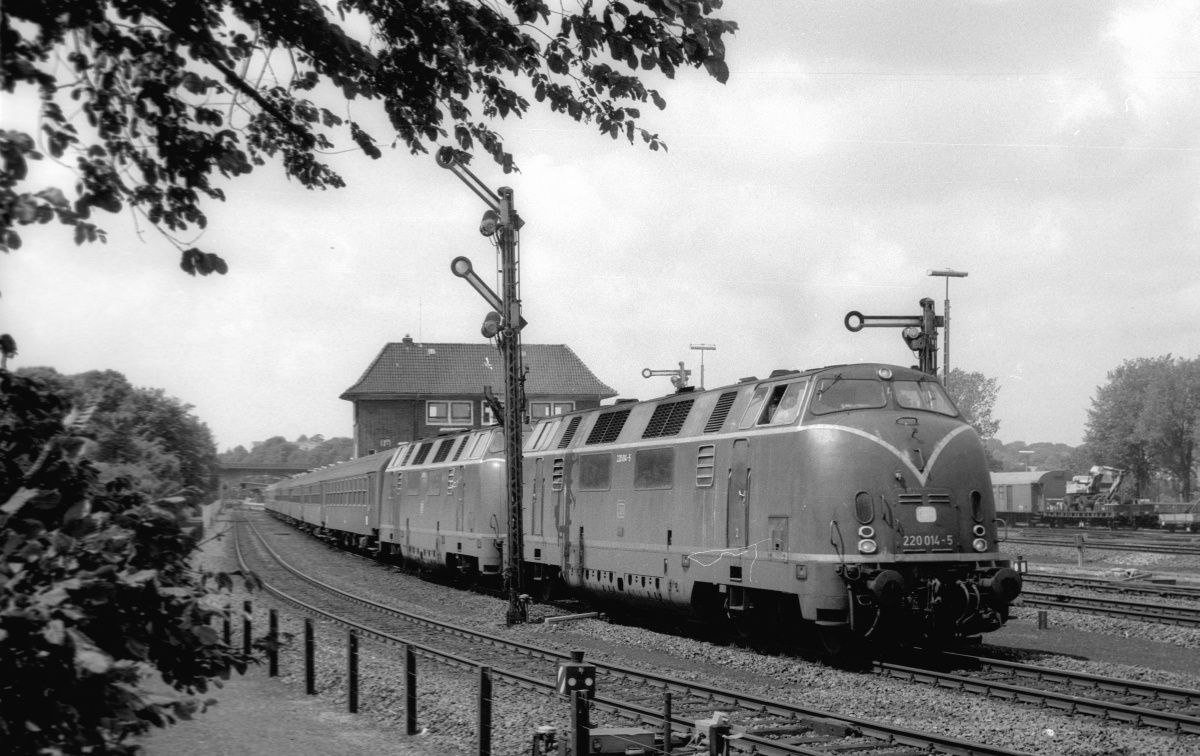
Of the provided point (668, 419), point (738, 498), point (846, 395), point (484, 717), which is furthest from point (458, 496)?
point (484, 717)

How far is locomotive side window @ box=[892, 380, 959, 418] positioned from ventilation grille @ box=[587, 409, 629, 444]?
18.6 ft

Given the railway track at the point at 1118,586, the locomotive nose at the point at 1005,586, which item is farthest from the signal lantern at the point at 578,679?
the railway track at the point at 1118,586

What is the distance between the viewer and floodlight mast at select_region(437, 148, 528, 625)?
18.9 m

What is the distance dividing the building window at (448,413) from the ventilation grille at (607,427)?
51364 mm


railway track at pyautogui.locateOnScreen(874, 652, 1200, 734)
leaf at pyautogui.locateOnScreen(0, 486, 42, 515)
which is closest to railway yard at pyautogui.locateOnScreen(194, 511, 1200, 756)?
railway track at pyautogui.locateOnScreen(874, 652, 1200, 734)

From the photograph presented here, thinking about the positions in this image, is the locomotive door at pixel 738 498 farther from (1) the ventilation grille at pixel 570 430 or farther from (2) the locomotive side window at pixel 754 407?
(1) the ventilation grille at pixel 570 430

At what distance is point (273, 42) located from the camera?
520 cm

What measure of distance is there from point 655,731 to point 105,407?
6.69m

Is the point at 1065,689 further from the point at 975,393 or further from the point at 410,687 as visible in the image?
the point at 975,393

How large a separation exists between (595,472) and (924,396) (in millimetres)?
6610

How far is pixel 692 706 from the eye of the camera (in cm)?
1098

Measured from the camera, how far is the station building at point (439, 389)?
229ft

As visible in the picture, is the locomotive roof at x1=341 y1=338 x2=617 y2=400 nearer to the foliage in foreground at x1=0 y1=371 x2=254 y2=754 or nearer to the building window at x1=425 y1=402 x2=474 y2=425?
the building window at x1=425 y1=402 x2=474 y2=425

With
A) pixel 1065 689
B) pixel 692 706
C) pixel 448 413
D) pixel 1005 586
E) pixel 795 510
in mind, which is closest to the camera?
pixel 692 706
